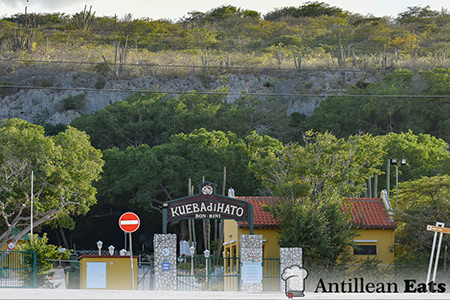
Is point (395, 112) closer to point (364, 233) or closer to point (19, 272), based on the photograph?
point (364, 233)

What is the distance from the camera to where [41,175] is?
160 ft

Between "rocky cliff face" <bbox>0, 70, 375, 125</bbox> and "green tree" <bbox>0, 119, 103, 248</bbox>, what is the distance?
3026 centimetres

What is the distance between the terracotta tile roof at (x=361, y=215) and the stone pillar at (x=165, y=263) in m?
6.83

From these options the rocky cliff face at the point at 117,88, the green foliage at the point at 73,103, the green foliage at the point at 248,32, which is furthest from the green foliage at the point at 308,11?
the green foliage at the point at 73,103

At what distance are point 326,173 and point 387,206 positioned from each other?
11.0 ft

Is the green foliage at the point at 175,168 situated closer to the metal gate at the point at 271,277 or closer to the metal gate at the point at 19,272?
the metal gate at the point at 271,277

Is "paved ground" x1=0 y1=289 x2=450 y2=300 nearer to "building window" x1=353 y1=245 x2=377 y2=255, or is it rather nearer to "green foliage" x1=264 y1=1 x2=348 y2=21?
"building window" x1=353 y1=245 x2=377 y2=255

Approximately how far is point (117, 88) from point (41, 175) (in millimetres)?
35998

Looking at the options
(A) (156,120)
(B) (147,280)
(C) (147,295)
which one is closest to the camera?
(C) (147,295)

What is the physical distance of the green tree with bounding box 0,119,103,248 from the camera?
47.5m

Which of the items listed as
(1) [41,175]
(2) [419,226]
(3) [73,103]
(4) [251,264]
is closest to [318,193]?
(2) [419,226]

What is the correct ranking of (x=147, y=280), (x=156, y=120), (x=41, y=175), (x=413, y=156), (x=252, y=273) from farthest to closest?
(x=156, y=120), (x=413, y=156), (x=41, y=175), (x=147, y=280), (x=252, y=273)

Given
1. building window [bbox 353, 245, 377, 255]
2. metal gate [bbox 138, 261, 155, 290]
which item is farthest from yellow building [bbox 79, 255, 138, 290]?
A: building window [bbox 353, 245, 377, 255]

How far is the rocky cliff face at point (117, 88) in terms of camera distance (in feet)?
268
